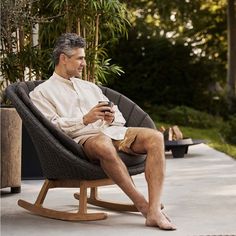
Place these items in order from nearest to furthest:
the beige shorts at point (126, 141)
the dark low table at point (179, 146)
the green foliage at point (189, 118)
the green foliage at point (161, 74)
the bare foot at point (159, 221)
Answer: the bare foot at point (159, 221) < the beige shorts at point (126, 141) < the dark low table at point (179, 146) < the green foliage at point (189, 118) < the green foliage at point (161, 74)

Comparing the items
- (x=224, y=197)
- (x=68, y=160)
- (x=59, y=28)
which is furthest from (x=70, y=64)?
(x=59, y=28)

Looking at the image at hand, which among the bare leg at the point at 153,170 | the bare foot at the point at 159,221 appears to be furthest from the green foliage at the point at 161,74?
the bare foot at the point at 159,221

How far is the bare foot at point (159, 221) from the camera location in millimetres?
3275

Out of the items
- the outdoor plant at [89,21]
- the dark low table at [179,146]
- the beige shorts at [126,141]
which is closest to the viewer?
the beige shorts at [126,141]

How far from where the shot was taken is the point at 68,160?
350cm

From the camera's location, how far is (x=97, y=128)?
3719 mm

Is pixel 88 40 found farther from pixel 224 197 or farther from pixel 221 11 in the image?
pixel 221 11

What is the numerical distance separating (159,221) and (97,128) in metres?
0.71

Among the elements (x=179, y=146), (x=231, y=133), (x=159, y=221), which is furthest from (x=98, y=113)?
(x=231, y=133)

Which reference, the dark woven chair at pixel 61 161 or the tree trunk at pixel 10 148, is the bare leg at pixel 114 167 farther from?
the tree trunk at pixel 10 148

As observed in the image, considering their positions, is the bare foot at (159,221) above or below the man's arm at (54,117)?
below

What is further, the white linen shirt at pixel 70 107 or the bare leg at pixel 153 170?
the white linen shirt at pixel 70 107

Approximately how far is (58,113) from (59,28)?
2.29 meters

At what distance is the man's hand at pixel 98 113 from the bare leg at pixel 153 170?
0.22 meters
